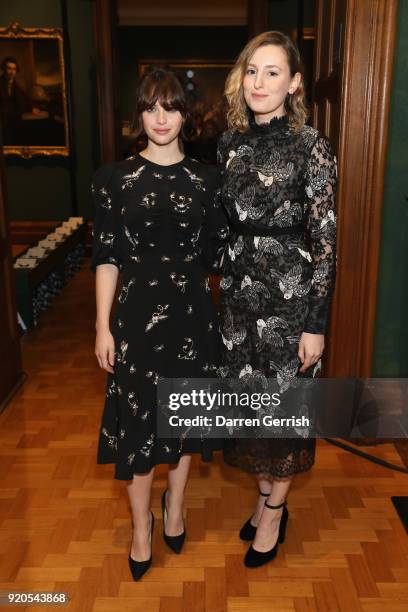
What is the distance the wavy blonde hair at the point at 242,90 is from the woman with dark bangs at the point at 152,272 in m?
0.20

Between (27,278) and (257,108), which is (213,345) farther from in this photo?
(27,278)

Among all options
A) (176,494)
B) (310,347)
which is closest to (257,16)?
(310,347)

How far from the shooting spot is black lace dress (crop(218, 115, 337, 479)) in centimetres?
198

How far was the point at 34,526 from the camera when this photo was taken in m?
2.64

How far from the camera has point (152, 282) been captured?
2.06 meters

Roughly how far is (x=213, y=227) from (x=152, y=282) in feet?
0.94

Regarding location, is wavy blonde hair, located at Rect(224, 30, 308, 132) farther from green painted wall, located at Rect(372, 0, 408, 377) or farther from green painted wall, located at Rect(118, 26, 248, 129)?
green painted wall, located at Rect(118, 26, 248, 129)

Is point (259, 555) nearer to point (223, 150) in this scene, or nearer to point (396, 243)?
point (223, 150)

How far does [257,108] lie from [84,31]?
7.28m

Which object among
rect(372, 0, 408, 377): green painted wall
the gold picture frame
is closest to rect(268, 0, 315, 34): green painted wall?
the gold picture frame

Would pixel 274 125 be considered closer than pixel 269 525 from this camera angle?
Yes

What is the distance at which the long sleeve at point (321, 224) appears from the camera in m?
1.96

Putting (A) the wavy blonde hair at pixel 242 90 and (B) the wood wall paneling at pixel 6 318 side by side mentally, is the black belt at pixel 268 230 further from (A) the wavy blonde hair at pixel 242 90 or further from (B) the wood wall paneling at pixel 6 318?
(B) the wood wall paneling at pixel 6 318

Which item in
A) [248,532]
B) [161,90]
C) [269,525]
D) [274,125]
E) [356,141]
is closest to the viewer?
[161,90]
